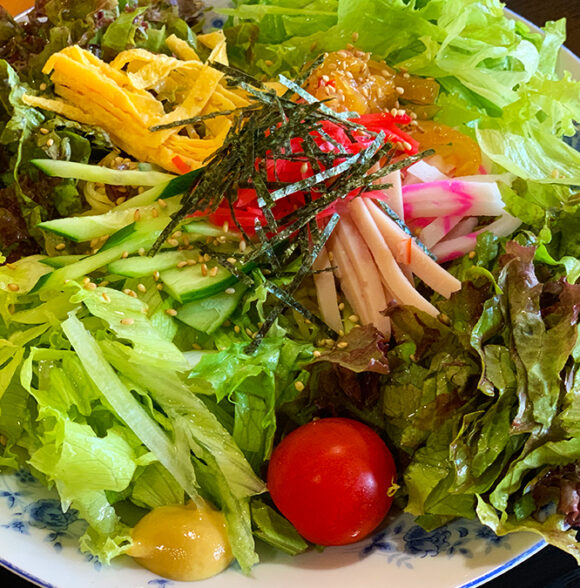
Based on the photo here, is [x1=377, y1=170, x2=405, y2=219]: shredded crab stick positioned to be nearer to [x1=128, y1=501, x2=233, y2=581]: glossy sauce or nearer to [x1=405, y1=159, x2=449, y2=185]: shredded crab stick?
[x1=405, y1=159, x2=449, y2=185]: shredded crab stick

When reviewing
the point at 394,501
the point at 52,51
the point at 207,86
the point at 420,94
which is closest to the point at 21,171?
the point at 52,51

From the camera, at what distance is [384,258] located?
174 cm

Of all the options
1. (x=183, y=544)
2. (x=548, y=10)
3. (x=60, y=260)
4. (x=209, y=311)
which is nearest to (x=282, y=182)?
(x=209, y=311)

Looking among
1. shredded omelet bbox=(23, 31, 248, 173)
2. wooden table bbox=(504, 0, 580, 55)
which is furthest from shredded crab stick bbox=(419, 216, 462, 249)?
wooden table bbox=(504, 0, 580, 55)

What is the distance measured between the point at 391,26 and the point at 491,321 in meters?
1.25

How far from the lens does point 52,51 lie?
216 cm

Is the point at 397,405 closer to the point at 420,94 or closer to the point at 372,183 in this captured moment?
the point at 372,183

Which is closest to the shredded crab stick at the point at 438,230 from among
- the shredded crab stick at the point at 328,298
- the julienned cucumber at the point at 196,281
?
the shredded crab stick at the point at 328,298

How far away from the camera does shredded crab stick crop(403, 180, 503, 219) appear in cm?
178

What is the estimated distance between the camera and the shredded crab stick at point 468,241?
1781 mm

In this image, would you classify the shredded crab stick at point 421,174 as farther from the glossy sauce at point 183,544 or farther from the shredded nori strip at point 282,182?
the glossy sauce at point 183,544

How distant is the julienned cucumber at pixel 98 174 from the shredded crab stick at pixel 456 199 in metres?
0.72

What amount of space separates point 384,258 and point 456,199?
0.87 ft

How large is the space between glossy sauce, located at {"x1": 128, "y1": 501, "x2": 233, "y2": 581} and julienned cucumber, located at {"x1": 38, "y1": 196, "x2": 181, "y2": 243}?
0.76 metres
